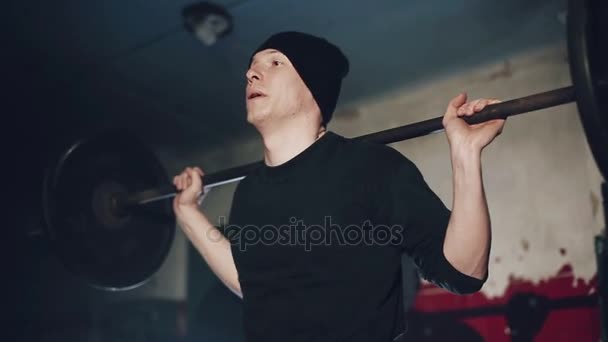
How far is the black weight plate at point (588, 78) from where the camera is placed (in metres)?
1.02

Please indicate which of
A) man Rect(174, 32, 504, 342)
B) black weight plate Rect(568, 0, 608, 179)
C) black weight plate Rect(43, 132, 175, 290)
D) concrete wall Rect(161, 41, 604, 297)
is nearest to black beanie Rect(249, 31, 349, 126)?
man Rect(174, 32, 504, 342)

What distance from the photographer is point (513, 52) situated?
2.36m

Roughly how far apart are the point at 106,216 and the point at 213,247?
697mm

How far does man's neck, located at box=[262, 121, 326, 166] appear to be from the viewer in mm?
1426

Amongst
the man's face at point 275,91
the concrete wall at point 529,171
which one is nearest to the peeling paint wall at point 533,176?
the concrete wall at point 529,171

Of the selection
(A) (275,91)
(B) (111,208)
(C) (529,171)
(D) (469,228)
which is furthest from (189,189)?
(C) (529,171)

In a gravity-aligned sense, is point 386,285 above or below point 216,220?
below

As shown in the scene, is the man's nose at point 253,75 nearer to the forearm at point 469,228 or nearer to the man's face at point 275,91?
the man's face at point 275,91

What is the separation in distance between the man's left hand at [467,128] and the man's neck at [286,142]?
0.37 m

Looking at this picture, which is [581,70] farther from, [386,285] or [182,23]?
[182,23]

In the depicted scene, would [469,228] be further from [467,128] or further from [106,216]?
[106,216]

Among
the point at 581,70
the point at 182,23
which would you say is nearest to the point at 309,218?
the point at 581,70

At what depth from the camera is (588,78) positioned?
103cm

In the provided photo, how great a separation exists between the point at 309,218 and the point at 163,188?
2.81ft
